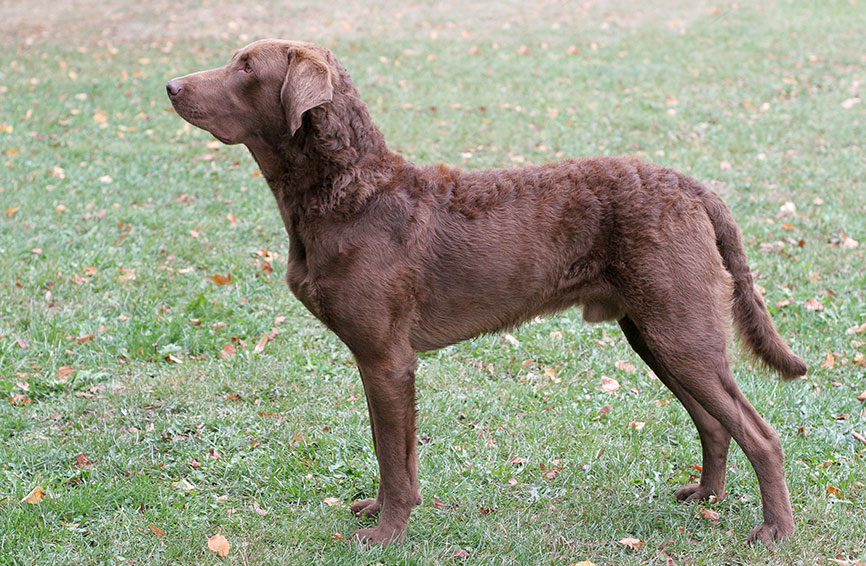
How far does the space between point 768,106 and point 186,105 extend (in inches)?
373

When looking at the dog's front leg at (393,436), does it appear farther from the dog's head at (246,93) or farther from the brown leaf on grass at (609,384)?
the brown leaf on grass at (609,384)

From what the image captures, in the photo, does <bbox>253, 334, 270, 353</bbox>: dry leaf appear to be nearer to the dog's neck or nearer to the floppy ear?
the dog's neck

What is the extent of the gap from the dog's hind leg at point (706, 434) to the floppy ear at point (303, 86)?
1625 millimetres

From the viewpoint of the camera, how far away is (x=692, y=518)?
3.78m

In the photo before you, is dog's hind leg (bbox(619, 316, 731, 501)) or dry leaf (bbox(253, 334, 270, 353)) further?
dry leaf (bbox(253, 334, 270, 353))

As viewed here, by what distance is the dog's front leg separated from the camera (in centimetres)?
340

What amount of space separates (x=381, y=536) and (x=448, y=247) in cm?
123

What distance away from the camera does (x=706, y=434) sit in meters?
3.83

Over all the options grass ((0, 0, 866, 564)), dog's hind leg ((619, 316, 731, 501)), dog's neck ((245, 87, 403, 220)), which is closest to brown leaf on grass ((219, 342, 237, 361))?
grass ((0, 0, 866, 564))

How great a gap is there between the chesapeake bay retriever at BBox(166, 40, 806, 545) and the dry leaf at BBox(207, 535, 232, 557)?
0.57 meters

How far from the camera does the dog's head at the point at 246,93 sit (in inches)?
129

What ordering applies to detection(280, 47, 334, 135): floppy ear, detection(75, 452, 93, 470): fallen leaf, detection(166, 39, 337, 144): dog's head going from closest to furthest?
detection(280, 47, 334, 135): floppy ear, detection(166, 39, 337, 144): dog's head, detection(75, 452, 93, 470): fallen leaf

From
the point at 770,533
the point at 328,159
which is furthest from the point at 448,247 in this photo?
the point at 770,533

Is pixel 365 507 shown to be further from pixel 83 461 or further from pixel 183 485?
pixel 83 461
